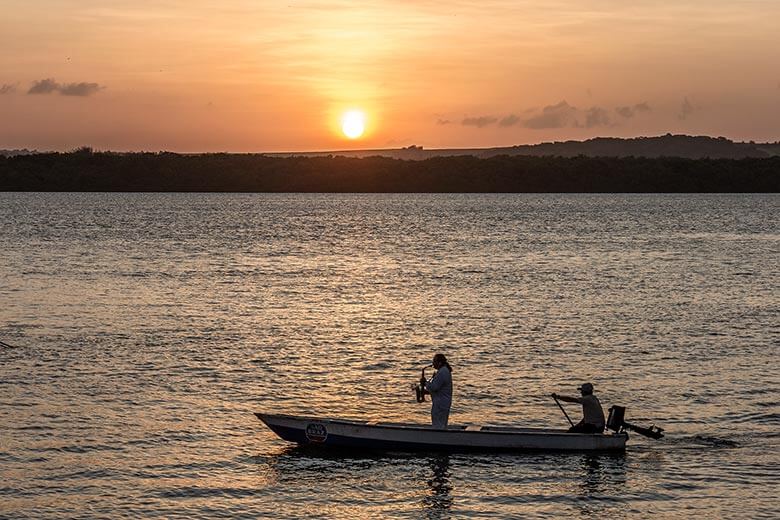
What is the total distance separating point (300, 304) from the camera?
203 feet

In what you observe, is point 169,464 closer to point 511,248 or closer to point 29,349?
point 29,349

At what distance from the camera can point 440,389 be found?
28750 millimetres

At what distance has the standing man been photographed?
28.5 metres

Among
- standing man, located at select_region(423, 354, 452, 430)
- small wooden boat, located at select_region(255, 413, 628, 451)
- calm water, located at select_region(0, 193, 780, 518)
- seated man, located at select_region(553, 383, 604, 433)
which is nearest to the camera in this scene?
calm water, located at select_region(0, 193, 780, 518)

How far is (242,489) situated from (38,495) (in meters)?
4.58

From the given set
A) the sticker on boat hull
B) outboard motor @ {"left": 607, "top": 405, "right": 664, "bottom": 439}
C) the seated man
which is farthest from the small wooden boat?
outboard motor @ {"left": 607, "top": 405, "right": 664, "bottom": 439}

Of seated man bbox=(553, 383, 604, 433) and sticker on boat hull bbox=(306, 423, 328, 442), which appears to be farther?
seated man bbox=(553, 383, 604, 433)

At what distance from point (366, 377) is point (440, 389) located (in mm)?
10774

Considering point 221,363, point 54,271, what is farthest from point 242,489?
point 54,271

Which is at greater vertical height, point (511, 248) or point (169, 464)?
point (511, 248)

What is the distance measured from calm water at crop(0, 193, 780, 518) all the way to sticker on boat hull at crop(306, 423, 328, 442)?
54 cm

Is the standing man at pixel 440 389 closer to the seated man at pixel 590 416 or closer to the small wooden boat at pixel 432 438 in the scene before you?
the small wooden boat at pixel 432 438

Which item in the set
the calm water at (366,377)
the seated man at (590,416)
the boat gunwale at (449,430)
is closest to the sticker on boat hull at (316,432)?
the boat gunwale at (449,430)

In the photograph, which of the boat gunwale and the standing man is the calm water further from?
the standing man
